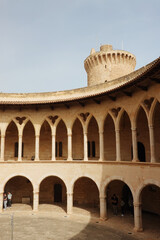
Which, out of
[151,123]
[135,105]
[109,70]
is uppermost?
[109,70]

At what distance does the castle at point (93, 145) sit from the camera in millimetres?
14125

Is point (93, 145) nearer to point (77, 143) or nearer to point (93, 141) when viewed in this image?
point (93, 141)

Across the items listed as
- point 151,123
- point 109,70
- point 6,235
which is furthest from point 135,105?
point 109,70

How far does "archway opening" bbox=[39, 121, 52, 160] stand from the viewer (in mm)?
22359

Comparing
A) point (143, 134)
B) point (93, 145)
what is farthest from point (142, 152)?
point (93, 145)

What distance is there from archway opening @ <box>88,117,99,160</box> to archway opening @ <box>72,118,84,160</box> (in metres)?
0.76

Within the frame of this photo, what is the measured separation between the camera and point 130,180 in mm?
14781

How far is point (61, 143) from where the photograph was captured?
22484 millimetres

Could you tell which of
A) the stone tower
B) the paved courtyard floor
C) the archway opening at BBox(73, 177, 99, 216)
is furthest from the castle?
the stone tower

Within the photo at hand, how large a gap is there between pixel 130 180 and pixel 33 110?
9745 millimetres

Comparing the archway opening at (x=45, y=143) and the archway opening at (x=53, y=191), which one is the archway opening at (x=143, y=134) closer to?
the archway opening at (x=53, y=191)

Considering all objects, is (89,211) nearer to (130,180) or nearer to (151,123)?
(130,180)

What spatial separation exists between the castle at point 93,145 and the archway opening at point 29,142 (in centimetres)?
10

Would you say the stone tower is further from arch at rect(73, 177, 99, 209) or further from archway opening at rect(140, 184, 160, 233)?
archway opening at rect(140, 184, 160, 233)
